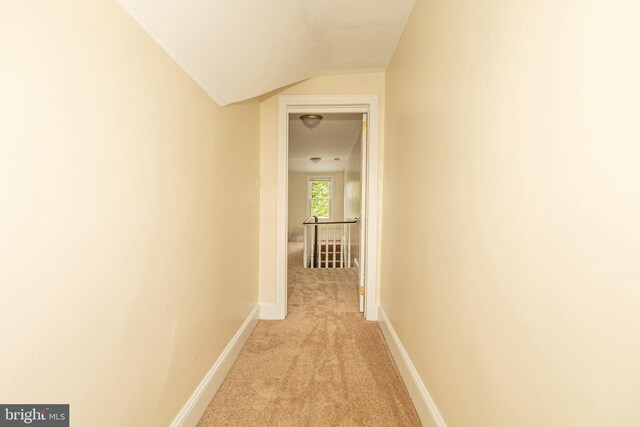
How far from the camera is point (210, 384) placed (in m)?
1.76

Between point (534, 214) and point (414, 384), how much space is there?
4.31ft

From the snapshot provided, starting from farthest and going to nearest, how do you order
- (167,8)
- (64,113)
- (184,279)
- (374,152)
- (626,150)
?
(374,152) < (184,279) < (167,8) < (64,113) < (626,150)

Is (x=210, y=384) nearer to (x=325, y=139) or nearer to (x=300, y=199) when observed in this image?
(x=325, y=139)

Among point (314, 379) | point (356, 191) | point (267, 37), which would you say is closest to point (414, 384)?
point (314, 379)

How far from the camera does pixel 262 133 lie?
3.03 metres

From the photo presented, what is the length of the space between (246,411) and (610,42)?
1.96m

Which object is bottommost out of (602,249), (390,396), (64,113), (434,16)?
(390,396)

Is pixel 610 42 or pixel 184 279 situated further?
pixel 184 279

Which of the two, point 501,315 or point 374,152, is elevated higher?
point 374,152

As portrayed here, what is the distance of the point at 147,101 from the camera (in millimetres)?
1159

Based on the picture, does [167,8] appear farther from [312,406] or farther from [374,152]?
[374,152]

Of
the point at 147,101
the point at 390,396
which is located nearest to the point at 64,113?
the point at 147,101

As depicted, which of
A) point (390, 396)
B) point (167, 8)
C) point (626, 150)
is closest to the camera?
point (626, 150)

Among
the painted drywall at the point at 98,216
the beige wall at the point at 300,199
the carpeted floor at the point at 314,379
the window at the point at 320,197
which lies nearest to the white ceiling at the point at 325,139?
the beige wall at the point at 300,199
